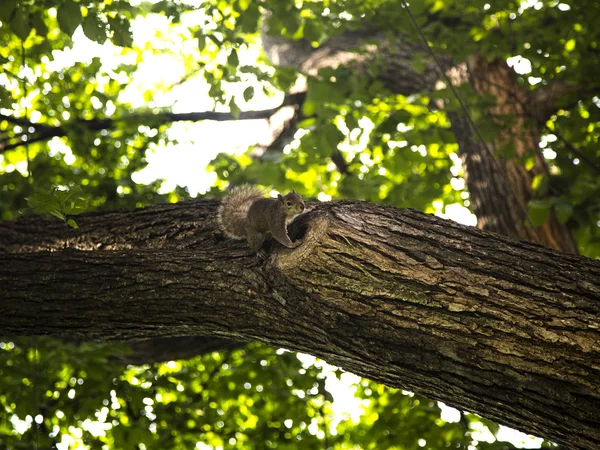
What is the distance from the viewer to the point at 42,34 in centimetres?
344

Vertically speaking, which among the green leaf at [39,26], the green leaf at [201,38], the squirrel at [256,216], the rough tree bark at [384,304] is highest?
the green leaf at [201,38]

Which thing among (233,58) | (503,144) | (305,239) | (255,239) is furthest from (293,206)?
(503,144)

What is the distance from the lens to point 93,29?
330cm

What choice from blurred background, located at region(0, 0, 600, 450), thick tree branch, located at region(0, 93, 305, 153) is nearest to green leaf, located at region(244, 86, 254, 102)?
blurred background, located at region(0, 0, 600, 450)

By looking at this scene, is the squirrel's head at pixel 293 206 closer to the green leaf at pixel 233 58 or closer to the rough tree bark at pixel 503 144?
the green leaf at pixel 233 58

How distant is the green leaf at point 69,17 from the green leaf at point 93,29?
13 centimetres

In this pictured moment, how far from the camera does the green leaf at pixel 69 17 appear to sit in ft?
10.3

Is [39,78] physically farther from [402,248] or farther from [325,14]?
[402,248]

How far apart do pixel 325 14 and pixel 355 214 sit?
2.64 meters

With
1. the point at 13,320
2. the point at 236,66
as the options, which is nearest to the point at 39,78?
the point at 236,66

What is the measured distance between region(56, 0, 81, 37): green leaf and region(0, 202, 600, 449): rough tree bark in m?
1.22

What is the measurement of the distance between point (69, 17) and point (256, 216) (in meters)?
1.45

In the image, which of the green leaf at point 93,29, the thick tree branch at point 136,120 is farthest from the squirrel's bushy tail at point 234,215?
the thick tree branch at point 136,120

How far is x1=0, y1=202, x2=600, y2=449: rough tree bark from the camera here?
79.1 inches
